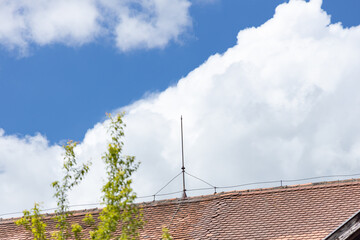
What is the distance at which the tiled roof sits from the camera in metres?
14.8

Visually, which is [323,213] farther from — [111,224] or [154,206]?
[111,224]

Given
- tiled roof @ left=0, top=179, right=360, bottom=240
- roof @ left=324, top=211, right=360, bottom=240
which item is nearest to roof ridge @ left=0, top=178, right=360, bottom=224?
→ tiled roof @ left=0, top=179, right=360, bottom=240

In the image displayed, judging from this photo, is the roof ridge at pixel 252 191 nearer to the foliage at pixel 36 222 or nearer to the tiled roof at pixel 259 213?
the tiled roof at pixel 259 213

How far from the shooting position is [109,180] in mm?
11508

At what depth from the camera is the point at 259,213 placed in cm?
1577

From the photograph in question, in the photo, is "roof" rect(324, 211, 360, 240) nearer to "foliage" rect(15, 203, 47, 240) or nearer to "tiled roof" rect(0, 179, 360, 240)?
"tiled roof" rect(0, 179, 360, 240)

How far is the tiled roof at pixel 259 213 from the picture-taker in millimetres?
14781

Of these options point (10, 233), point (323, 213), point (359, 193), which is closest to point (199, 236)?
point (323, 213)

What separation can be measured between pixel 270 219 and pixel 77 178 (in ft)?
17.9

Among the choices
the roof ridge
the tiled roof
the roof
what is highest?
the roof ridge

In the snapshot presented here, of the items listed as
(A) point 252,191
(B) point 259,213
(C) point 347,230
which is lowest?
(C) point 347,230

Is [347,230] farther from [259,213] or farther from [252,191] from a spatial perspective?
[252,191]

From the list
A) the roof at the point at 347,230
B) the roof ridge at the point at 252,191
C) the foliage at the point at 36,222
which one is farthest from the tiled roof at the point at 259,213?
the foliage at the point at 36,222

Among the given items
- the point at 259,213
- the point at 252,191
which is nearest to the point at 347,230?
the point at 259,213
